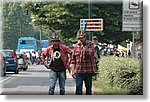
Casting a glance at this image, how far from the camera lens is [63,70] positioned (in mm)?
9664

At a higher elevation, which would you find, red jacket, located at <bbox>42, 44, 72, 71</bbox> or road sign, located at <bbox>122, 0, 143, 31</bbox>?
road sign, located at <bbox>122, 0, 143, 31</bbox>

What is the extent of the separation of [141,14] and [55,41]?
2.02 m

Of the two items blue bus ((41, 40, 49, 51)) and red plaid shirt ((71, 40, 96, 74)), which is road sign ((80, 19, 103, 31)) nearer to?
blue bus ((41, 40, 49, 51))

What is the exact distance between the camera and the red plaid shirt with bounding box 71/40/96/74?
9.61m

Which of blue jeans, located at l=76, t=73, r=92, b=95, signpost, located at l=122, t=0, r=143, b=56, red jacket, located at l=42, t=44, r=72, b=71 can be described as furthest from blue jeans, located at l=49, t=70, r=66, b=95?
signpost, located at l=122, t=0, r=143, b=56

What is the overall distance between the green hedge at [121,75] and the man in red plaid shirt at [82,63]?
981 millimetres

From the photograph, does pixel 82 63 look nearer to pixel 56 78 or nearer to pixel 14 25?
pixel 56 78

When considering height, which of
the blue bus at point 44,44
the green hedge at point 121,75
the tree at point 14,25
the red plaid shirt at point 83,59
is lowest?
the green hedge at point 121,75

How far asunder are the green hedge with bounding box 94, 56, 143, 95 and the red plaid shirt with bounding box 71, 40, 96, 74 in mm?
1046

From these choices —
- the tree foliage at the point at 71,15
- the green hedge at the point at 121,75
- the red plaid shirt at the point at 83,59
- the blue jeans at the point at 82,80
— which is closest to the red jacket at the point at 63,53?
the red plaid shirt at the point at 83,59

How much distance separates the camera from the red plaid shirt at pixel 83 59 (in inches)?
378

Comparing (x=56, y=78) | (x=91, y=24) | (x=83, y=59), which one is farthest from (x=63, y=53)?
(x=91, y=24)

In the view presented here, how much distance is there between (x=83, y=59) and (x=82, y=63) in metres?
0.08

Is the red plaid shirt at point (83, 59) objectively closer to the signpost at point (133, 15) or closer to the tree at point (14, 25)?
the signpost at point (133, 15)
